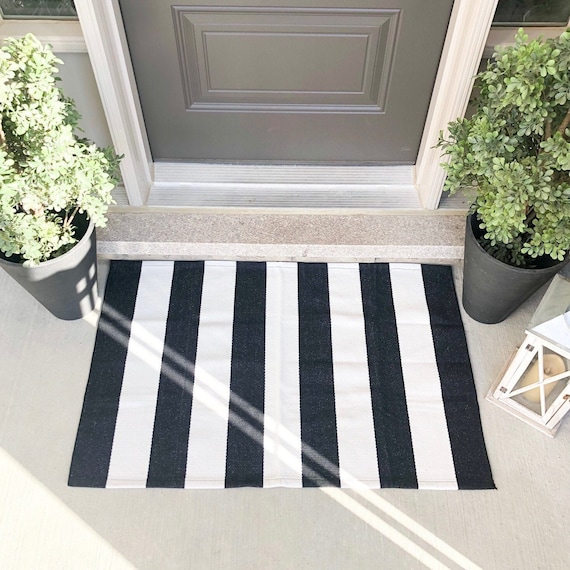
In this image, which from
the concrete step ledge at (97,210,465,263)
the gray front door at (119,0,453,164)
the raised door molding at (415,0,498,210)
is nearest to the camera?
the raised door molding at (415,0,498,210)

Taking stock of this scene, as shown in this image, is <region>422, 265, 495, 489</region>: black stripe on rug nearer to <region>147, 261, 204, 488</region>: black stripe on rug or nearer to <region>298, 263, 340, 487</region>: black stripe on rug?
<region>298, 263, 340, 487</region>: black stripe on rug

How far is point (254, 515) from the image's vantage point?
1658 mm

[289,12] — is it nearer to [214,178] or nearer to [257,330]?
[214,178]

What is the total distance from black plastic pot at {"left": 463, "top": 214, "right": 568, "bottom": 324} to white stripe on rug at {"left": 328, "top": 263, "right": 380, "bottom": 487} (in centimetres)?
40

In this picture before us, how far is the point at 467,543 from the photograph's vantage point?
1.62 m

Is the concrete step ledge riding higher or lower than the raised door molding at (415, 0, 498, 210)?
lower

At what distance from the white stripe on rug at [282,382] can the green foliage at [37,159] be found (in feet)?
2.26

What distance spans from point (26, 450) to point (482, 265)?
5.04 feet

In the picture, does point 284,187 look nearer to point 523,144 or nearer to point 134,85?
point 134,85

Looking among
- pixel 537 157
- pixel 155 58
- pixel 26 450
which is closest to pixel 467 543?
pixel 537 157

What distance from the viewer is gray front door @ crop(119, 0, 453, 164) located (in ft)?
6.07

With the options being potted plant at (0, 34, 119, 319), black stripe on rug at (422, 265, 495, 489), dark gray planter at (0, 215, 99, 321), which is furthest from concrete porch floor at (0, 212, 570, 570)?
potted plant at (0, 34, 119, 319)

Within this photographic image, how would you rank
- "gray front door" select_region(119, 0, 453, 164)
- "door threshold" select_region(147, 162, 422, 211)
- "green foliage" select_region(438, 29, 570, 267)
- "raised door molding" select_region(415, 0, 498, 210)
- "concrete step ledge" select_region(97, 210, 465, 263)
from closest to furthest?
1. "green foliage" select_region(438, 29, 570, 267)
2. "raised door molding" select_region(415, 0, 498, 210)
3. "gray front door" select_region(119, 0, 453, 164)
4. "concrete step ledge" select_region(97, 210, 465, 263)
5. "door threshold" select_region(147, 162, 422, 211)

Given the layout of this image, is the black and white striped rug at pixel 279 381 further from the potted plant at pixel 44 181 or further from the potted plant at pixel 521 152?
the potted plant at pixel 521 152
